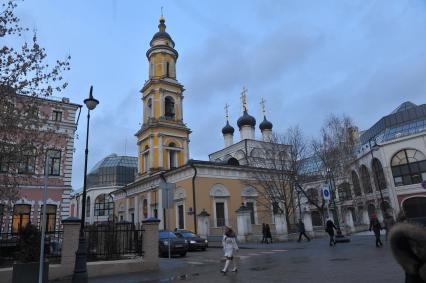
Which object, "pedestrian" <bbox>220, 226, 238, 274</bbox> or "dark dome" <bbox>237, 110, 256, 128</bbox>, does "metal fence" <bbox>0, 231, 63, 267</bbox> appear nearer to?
"pedestrian" <bbox>220, 226, 238, 274</bbox>

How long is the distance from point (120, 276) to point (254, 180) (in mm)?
26446

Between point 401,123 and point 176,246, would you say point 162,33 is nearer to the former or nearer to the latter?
point 176,246

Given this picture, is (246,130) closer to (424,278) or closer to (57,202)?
(57,202)

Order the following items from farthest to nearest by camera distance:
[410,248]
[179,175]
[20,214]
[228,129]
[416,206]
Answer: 1. [228,129]
2. [416,206]
3. [179,175]
4. [20,214]
5. [410,248]

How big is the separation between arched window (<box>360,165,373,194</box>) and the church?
1910cm

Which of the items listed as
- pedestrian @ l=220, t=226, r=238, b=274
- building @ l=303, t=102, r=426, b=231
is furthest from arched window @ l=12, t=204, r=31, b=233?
building @ l=303, t=102, r=426, b=231

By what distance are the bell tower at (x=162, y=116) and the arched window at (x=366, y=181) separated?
2981 cm

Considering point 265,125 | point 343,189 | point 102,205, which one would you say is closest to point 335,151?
point 343,189

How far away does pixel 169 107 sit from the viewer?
45312 mm

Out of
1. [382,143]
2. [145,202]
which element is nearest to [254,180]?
[145,202]

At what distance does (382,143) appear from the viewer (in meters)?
51.0

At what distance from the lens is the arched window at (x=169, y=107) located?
44.8 metres

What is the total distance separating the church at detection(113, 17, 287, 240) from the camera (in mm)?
33906

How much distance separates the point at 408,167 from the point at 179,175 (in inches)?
1312
